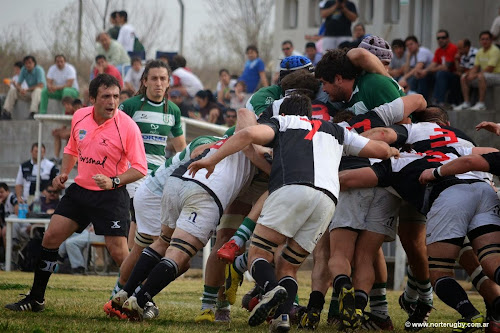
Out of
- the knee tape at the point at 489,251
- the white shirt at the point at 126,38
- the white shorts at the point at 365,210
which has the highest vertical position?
the white shirt at the point at 126,38

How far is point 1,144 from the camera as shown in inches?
925

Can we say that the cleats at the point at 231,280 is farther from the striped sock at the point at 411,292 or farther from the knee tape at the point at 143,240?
the striped sock at the point at 411,292

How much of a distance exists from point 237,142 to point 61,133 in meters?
12.7

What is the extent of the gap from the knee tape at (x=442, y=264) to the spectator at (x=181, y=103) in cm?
1115

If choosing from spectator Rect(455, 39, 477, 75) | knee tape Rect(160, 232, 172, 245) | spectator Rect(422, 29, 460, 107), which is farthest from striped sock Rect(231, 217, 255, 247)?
spectator Rect(455, 39, 477, 75)

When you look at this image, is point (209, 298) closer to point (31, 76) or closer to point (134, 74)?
point (134, 74)

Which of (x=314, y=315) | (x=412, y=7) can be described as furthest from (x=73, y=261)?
(x=412, y=7)

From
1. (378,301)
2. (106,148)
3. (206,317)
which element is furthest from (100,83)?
(378,301)

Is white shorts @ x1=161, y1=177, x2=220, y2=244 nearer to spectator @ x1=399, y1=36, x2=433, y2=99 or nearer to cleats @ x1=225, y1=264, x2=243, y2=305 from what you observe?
cleats @ x1=225, y1=264, x2=243, y2=305

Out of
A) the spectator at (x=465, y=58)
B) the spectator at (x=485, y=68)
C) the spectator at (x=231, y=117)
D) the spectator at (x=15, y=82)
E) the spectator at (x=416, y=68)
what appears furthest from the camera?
the spectator at (x=15, y=82)

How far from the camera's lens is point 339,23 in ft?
61.6

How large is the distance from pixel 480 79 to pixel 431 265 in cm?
1079

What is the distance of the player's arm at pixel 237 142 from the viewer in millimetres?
6781

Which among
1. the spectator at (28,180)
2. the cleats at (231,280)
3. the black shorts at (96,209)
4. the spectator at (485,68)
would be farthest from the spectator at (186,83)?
the cleats at (231,280)
